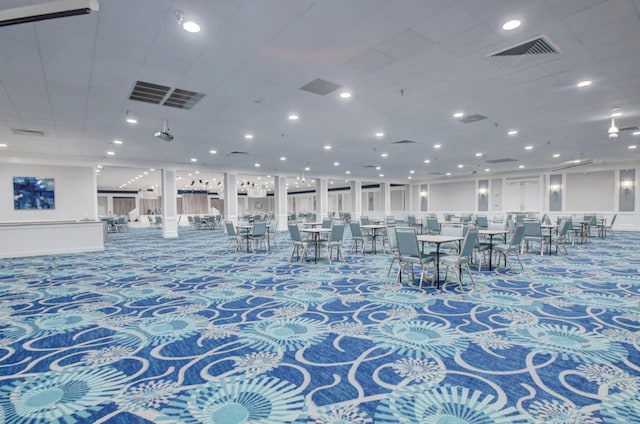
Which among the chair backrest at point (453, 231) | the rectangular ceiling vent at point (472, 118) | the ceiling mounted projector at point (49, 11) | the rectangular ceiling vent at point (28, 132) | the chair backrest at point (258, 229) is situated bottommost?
the chair backrest at point (258, 229)

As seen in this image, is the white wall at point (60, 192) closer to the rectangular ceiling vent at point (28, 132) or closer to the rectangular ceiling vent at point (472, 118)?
the rectangular ceiling vent at point (28, 132)

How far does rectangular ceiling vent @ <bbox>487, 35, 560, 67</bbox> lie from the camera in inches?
152

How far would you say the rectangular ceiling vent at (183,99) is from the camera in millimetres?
5512

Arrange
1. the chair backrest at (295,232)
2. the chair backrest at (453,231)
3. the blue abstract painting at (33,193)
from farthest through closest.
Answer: the blue abstract painting at (33,193) < the chair backrest at (295,232) < the chair backrest at (453,231)

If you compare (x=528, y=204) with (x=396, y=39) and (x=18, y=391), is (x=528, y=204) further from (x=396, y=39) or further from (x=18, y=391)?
(x=18, y=391)

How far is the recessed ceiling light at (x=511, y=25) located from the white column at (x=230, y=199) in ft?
43.3

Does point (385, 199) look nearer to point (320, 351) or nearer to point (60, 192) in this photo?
point (60, 192)

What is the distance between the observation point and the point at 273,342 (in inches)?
117

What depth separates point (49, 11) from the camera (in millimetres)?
2260

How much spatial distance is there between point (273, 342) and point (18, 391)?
1.78m

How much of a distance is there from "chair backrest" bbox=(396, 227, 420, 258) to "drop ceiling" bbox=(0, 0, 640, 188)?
2.30 m

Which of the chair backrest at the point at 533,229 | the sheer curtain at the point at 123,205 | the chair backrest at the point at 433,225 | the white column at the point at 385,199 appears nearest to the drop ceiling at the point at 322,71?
the chair backrest at the point at 533,229

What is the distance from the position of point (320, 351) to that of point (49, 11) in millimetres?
3205

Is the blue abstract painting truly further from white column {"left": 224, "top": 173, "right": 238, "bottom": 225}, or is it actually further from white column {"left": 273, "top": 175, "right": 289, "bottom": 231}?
white column {"left": 273, "top": 175, "right": 289, "bottom": 231}
